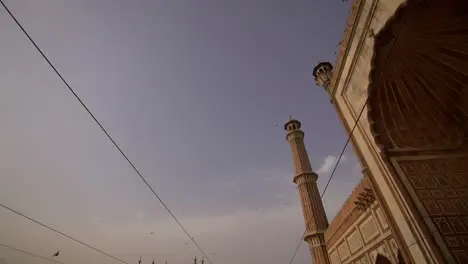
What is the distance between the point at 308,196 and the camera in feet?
68.2

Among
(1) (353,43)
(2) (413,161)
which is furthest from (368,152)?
(1) (353,43)

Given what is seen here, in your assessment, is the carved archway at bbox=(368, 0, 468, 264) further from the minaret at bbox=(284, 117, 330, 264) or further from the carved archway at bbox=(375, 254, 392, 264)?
the minaret at bbox=(284, 117, 330, 264)

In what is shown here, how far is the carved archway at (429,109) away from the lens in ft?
20.2

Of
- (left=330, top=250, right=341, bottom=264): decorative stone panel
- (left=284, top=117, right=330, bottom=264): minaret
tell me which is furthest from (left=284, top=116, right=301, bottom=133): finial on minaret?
(left=330, top=250, right=341, bottom=264): decorative stone panel

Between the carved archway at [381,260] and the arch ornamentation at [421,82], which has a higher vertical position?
the arch ornamentation at [421,82]

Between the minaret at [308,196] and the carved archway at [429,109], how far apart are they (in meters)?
11.5

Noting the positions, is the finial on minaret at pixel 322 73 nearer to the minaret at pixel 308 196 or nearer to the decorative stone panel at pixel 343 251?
the decorative stone panel at pixel 343 251

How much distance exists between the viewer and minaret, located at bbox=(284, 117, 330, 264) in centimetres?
1809

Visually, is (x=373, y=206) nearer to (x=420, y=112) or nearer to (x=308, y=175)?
(x=420, y=112)

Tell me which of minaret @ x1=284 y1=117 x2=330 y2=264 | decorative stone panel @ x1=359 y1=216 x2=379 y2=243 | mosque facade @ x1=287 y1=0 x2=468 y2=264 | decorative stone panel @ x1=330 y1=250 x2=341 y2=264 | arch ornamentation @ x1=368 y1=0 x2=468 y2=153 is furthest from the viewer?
minaret @ x1=284 y1=117 x2=330 y2=264

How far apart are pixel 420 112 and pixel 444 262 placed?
3983 mm

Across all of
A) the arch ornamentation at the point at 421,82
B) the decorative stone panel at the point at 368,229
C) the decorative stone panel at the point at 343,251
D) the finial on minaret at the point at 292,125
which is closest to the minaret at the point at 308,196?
the finial on minaret at the point at 292,125

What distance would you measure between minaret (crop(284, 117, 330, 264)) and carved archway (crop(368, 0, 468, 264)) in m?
11.5

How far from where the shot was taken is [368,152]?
298 inches
